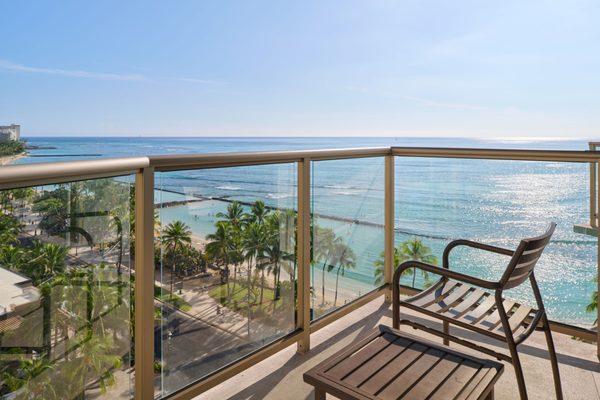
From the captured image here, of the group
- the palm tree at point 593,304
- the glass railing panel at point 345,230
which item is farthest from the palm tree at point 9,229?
the palm tree at point 593,304

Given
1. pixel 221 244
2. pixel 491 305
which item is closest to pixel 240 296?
pixel 221 244

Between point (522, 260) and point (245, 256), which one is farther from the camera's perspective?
point (245, 256)

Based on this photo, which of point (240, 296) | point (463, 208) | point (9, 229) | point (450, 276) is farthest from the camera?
point (463, 208)

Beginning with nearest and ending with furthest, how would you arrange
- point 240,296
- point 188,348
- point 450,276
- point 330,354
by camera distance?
point 450,276 → point 188,348 → point 240,296 → point 330,354

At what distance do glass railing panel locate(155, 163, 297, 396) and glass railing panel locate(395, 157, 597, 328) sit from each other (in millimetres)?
1029

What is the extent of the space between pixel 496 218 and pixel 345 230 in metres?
1.08

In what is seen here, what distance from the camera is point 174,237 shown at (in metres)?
1.78

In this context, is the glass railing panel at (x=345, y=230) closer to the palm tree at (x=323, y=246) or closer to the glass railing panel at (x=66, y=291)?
the palm tree at (x=323, y=246)

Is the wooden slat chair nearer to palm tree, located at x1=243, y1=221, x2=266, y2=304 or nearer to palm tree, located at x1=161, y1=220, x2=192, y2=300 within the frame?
palm tree, located at x1=243, y1=221, x2=266, y2=304

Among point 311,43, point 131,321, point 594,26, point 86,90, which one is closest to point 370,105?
point 311,43

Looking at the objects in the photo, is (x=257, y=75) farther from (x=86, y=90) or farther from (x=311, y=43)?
A: (x=86, y=90)

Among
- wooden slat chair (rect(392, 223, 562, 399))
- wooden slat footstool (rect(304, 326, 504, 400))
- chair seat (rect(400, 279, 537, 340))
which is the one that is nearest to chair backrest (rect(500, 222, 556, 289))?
wooden slat chair (rect(392, 223, 562, 399))

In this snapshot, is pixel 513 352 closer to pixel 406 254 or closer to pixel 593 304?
pixel 593 304

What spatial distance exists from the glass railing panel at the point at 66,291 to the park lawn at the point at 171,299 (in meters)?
0.12
